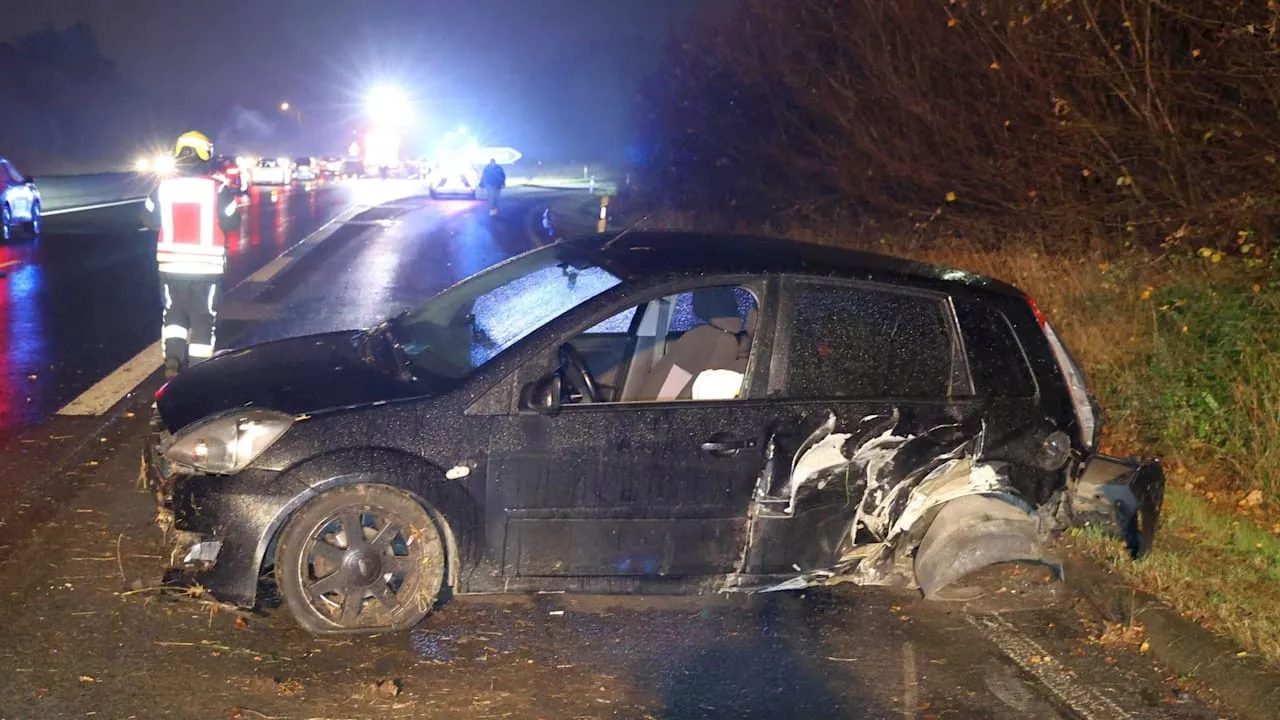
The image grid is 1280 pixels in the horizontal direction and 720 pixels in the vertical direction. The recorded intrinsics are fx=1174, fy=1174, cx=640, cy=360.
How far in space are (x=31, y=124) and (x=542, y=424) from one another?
271 ft

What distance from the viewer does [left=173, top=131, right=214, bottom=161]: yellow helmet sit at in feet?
28.4

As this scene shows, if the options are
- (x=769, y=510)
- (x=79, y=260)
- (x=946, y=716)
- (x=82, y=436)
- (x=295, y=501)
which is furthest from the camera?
(x=79, y=260)

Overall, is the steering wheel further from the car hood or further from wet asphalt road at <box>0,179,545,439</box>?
wet asphalt road at <box>0,179,545,439</box>

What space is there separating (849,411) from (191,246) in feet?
18.4

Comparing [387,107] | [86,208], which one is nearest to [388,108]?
[387,107]

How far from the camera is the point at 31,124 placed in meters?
75.8

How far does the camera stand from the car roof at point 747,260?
16.2ft

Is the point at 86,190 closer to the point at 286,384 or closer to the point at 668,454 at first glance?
the point at 286,384

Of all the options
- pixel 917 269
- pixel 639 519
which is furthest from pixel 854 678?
pixel 917 269

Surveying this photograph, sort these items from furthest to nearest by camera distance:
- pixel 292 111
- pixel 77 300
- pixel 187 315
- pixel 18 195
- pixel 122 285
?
pixel 292 111
pixel 18 195
pixel 122 285
pixel 77 300
pixel 187 315

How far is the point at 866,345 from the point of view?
4.87 m

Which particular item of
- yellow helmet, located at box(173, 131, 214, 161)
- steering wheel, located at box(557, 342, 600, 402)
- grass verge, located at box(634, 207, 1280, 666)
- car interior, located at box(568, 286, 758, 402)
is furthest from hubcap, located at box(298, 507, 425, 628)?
yellow helmet, located at box(173, 131, 214, 161)

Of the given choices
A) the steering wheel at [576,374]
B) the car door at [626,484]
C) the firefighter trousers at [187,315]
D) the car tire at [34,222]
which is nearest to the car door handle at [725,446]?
the car door at [626,484]

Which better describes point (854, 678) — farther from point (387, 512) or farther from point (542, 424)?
point (387, 512)
